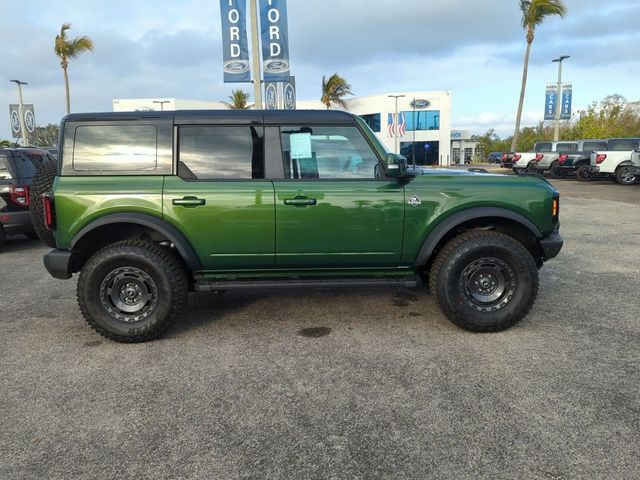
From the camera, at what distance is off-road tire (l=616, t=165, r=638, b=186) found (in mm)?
17478

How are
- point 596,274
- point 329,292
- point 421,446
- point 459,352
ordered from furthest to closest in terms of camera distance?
point 596,274
point 329,292
point 459,352
point 421,446

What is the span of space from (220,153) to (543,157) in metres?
21.8

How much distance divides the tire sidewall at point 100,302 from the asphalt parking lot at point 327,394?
0.16 metres

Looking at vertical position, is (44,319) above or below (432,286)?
below

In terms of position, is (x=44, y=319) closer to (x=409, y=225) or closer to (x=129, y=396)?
(x=129, y=396)

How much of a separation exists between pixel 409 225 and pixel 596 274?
329 centimetres

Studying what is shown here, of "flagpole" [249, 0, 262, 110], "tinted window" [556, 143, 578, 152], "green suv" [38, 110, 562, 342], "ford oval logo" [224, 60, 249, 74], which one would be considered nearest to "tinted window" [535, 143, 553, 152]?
"tinted window" [556, 143, 578, 152]

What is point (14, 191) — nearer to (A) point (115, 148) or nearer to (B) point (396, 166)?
(A) point (115, 148)

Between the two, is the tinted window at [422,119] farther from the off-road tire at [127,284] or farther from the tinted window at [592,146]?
the off-road tire at [127,284]

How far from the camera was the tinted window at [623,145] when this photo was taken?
1777 cm

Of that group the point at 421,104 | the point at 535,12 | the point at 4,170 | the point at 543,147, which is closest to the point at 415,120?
the point at 421,104

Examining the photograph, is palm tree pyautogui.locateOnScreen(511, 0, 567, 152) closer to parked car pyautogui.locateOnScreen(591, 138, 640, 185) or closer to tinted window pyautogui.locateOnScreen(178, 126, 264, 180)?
parked car pyautogui.locateOnScreen(591, 138, 640, 185)

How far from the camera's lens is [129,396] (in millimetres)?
2932

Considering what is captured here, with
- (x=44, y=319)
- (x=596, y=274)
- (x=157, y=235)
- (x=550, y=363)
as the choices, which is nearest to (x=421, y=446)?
(x=550, y=363)
